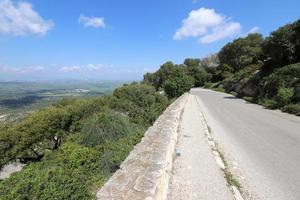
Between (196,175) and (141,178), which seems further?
(196,175)

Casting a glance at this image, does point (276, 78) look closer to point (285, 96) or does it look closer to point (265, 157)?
point (285, 96)

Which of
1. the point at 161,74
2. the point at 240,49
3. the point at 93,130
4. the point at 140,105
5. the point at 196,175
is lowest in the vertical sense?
the point at 140,105

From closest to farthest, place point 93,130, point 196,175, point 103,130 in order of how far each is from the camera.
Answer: point 196,175
point 103,130
point 93,130

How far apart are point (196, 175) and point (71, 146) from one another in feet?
24.9

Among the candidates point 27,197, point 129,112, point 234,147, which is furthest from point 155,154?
point 129,112

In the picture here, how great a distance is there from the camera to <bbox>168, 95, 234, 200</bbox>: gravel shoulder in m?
4.33

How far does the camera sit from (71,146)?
11219 millimetres

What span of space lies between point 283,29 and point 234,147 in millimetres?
20777

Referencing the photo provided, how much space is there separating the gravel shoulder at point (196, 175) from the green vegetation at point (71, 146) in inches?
62.7

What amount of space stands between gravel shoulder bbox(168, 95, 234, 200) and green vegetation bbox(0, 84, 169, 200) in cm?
159

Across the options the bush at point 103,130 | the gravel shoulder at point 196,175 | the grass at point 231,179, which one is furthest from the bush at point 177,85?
the grass at point 231,179

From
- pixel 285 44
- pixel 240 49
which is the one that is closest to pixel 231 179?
pixel 285 44

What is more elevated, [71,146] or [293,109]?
[293,109]

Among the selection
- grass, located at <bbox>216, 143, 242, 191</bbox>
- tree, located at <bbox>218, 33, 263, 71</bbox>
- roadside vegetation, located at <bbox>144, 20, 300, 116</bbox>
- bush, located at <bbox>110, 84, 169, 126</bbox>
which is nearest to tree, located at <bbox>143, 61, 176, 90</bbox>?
tree, located at <bbox>218, 33, 263, 71</bbox>
